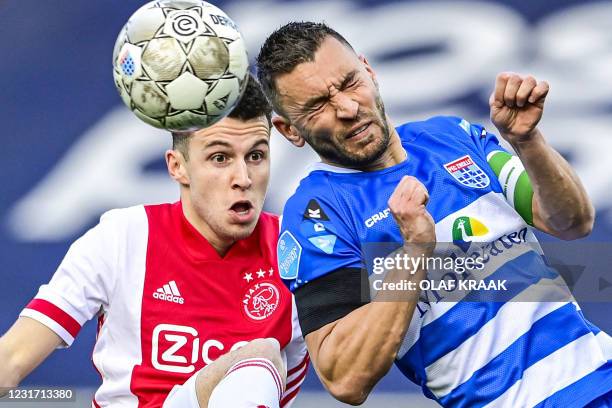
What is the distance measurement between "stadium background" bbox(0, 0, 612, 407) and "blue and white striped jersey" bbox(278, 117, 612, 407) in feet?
7.84

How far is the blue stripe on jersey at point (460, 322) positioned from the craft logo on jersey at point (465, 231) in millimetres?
128

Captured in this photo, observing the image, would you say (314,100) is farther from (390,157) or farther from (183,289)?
(183,289)

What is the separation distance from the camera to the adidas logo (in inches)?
173

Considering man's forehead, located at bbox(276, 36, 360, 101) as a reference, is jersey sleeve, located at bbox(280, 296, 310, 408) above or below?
below

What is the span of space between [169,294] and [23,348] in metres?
0.59

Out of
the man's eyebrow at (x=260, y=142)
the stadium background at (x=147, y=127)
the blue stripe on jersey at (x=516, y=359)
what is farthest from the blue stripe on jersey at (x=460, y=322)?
the stadium background at (x=147, y=127)

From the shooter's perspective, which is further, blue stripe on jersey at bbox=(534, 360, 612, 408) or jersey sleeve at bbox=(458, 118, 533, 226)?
jersey sleeve at bbox=(458, 118, 533, 226)

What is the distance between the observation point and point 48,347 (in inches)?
170

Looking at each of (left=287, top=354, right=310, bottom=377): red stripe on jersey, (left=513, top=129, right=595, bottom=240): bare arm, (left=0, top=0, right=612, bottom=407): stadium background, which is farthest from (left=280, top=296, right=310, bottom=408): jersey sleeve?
(left=0, top=0, right=612, bottom=407): stadium background

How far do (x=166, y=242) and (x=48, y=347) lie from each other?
608 millimetres

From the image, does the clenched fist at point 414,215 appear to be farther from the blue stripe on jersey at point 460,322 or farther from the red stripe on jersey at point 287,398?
the red stripe on jersey at point 287,398

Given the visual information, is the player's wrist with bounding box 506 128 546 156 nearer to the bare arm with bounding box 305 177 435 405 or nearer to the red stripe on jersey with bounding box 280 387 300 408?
the bare arm with bounding box 305 177 435 405

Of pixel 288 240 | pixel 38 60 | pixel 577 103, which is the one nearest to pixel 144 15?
pixel 288 240

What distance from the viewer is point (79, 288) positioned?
4.35 metres
